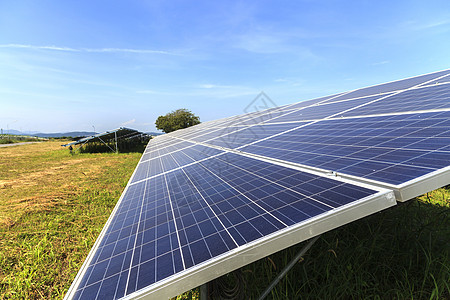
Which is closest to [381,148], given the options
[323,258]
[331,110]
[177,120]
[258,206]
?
[258,206]

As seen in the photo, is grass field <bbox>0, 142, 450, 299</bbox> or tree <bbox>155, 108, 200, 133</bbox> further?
tree <bbox>155, 108, 200, 133</bbox>

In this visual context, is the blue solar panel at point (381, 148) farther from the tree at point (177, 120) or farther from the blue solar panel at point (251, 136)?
the tree at point (177, 120)

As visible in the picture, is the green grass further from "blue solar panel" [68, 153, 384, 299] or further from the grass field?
"blue solar panel" [68, 153, 384, 299]

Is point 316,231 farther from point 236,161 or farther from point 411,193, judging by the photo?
point 236,161

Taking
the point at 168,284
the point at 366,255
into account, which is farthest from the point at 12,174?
the point at 366,255

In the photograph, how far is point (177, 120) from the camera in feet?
251

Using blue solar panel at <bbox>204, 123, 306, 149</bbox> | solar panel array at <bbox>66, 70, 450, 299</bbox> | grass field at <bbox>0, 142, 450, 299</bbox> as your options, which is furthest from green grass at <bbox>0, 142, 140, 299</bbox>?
blue solar panel at <bbox>204, 123, 306, 149</bbox>

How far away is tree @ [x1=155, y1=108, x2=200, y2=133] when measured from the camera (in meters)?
76.4

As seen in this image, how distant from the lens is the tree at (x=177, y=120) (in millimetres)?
76375

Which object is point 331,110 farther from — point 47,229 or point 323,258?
point 47,229

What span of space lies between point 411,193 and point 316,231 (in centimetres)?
88

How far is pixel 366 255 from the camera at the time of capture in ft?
12.2

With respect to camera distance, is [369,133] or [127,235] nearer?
[127,235]

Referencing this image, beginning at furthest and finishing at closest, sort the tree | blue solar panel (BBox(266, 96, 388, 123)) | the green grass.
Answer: the tree → blue solar panel (BBox(266, 96, 388, 123)) → the green grass
